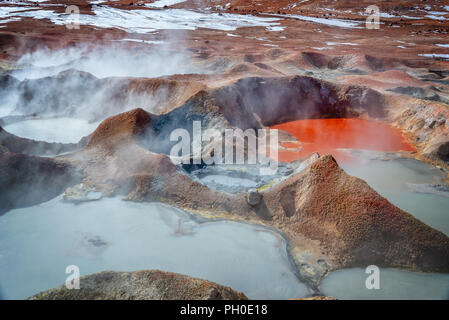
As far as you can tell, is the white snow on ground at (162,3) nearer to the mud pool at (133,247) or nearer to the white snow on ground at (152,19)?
the white snow on ground at (152,19)

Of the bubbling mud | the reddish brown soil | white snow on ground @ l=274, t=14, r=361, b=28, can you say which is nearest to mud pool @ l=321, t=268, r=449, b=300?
the reddish brown soil

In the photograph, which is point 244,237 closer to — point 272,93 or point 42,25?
point 272,93

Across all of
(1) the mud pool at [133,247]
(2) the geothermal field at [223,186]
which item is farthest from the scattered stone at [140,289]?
(1) the mud pool at [133,247]

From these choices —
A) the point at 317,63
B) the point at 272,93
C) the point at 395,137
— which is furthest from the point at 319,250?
the point at 317,63

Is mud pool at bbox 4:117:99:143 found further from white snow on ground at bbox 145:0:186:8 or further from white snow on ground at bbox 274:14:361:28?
white snow on ground at bbox 145:0:186:8

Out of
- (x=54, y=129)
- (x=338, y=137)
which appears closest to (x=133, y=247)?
(x=54, y=129)

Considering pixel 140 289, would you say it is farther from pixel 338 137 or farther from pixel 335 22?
pixel 335 22
